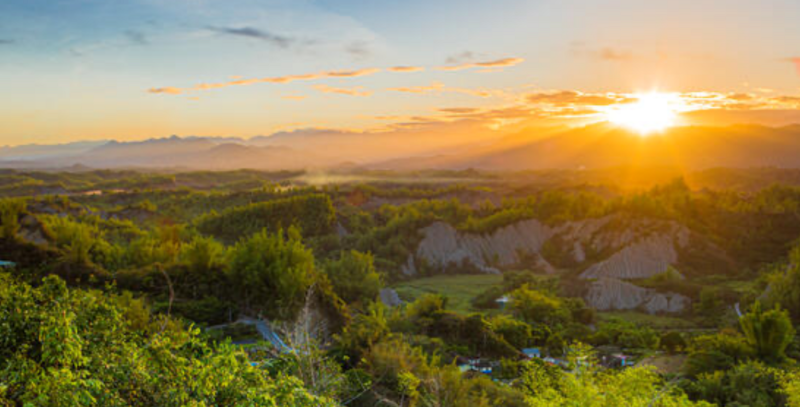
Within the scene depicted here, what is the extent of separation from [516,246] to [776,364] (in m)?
47.7

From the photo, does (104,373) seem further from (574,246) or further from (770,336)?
(574,246)

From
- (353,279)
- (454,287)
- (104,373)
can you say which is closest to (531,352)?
(353,279)

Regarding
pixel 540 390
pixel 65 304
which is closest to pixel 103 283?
pixel 65 304

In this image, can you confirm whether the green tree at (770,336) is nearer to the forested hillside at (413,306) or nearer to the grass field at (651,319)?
the forested hillside at (413,306)

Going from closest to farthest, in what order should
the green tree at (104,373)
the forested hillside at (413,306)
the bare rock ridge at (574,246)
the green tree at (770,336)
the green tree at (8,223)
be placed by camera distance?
the green tree at (104,373) < the forested hillside at (413,306) < the green tree at (770,336) < the green tree at (8,223) < the bare rock ridge at (574,246)

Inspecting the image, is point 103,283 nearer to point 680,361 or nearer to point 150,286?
point 150,286

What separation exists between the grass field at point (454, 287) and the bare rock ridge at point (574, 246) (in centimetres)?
385

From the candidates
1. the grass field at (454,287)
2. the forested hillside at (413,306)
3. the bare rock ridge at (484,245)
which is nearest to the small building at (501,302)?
the forested hillside at (413,306)

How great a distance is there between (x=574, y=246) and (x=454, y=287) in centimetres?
2143

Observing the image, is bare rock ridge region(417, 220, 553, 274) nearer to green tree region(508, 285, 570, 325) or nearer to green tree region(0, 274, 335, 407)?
green tree region(508, 285, 570, 325)

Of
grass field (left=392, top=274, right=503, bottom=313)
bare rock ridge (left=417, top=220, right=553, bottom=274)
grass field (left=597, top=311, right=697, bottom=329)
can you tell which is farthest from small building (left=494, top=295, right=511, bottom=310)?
bare rock ridge (left=417, top=220, right=553, bottom=274)

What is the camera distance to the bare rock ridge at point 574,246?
204ft

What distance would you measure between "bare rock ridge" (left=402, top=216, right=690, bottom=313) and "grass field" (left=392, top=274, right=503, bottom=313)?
3846 mm

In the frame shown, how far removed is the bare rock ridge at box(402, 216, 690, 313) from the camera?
204ft
